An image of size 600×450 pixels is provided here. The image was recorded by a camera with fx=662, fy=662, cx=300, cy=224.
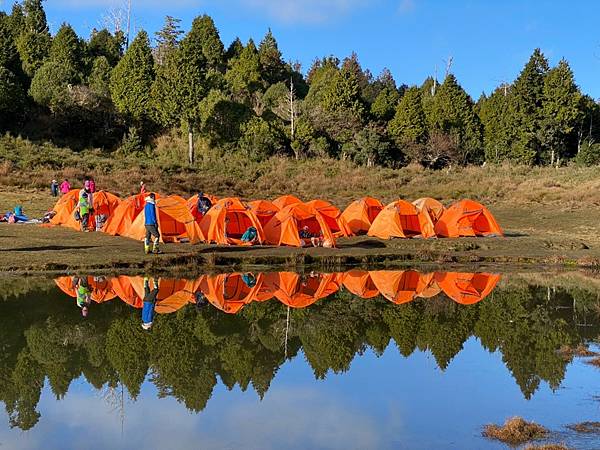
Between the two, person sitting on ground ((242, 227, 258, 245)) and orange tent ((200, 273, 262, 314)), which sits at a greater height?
person sitting on ground ((242, 227, 258, 245))

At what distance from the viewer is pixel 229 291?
1686 cm

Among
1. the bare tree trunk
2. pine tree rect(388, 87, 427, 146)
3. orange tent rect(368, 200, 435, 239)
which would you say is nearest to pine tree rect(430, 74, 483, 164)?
pine tree rect(388, 87, 427, 146)

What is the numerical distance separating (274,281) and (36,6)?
6035cm

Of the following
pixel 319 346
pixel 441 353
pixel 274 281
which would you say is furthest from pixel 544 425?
pixel 274 281

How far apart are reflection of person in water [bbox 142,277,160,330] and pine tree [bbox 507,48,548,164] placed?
4724cm

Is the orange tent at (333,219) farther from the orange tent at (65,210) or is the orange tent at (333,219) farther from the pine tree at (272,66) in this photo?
the pine tree at (272,66)

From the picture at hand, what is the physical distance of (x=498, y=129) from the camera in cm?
6247

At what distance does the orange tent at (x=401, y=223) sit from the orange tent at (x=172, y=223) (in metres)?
8.17

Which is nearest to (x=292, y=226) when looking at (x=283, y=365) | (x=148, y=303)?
(x=148, y=303)

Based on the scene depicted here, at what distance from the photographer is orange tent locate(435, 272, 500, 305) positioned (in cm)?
1662

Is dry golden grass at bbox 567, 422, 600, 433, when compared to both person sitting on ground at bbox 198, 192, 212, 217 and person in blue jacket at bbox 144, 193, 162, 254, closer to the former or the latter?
person in blue jacket at bbox 144, 193, 162, 254

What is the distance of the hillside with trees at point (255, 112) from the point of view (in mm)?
53844

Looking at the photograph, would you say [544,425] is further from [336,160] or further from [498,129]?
[498,129]

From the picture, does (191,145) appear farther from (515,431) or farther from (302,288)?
(515,431)
